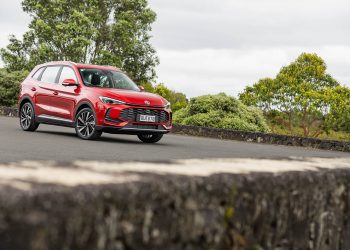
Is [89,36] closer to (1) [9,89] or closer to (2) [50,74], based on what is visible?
(1) [9,89]

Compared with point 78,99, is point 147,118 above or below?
below

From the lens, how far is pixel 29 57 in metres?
48.1

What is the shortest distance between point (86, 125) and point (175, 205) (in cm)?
1152

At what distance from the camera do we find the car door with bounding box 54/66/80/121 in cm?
1420

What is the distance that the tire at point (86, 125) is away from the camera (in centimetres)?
1361

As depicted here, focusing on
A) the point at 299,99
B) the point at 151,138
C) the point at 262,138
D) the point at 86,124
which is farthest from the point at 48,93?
the point at 299,99

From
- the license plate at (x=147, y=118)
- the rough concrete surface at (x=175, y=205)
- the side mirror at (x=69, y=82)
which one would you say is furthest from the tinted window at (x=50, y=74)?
the rough concrete surface at (x=175, y=205)

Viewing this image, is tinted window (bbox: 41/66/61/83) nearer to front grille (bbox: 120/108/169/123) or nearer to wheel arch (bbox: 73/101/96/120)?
wheel arch (bbox: 73/101/96/120)

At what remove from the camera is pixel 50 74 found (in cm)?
1537

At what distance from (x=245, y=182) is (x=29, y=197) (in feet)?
4.16

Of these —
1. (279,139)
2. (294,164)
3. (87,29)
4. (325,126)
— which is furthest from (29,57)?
(294,164)

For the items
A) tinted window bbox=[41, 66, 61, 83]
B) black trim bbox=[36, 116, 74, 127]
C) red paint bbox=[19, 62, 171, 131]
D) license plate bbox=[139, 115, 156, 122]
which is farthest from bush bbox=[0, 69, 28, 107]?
license plate bbox=[139, 115, 156, 122]

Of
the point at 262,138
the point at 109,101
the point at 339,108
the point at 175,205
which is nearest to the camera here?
the point at 175,205

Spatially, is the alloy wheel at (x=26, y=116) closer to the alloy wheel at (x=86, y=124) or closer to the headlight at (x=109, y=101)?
the alloy wheel at (x=86, y=124)
